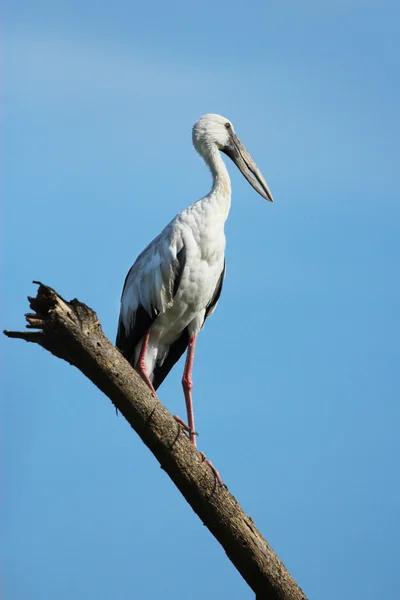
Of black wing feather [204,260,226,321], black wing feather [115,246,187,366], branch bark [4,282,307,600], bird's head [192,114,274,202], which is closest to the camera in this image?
branch bark [4,282,307,600]

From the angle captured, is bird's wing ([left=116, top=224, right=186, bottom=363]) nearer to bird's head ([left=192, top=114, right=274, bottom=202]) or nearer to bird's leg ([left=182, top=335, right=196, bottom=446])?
bird's leg ([left=182, top=335, right=196, bottom=446])

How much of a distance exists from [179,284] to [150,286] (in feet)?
0.95

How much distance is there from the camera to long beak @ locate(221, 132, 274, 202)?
946 centimetres

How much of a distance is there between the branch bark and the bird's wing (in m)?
2.43

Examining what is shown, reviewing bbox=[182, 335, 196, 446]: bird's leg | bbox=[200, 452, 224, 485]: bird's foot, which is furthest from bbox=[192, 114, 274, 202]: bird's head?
bbox=[200, 452, 224, 485]: bird's foot

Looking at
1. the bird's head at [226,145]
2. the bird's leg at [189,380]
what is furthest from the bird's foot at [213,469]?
the bird's head at [226,145]

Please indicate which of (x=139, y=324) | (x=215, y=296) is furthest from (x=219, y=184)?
(x=139, y=324)

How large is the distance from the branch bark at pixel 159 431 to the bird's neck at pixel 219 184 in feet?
10.00

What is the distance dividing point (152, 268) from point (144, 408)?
2710 millimetres

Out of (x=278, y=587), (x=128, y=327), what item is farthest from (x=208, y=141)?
(x=278, y=587)

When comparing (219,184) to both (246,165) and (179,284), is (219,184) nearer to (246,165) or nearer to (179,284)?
(246,165)

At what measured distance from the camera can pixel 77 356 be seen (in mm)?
5848

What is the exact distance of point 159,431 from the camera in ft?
19.8

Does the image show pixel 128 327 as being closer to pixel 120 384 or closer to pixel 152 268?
pixel 152 268
